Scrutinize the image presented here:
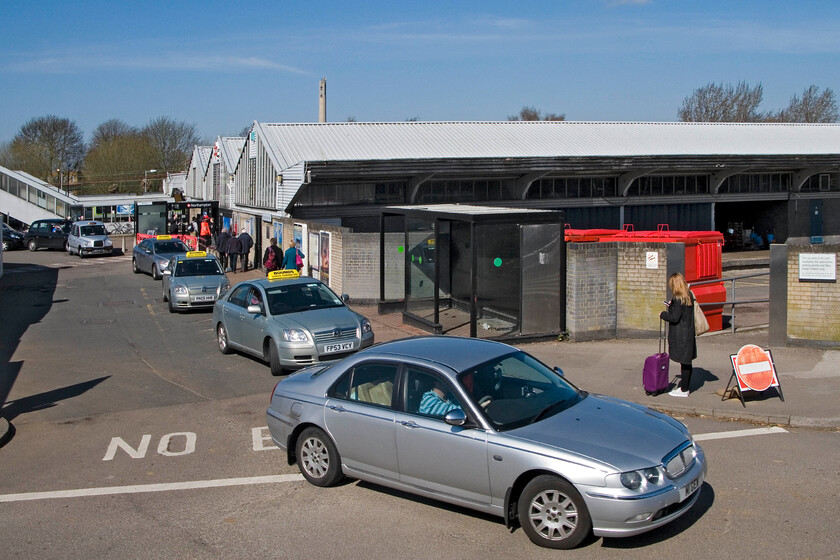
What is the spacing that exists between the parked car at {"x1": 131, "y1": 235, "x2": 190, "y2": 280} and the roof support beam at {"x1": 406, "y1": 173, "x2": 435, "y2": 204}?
8.68 meters

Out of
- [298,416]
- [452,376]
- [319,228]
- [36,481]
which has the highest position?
[319,228]

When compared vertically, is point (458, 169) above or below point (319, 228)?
above

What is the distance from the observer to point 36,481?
325 inches

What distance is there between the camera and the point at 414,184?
101ft

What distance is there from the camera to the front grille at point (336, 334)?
1283cm

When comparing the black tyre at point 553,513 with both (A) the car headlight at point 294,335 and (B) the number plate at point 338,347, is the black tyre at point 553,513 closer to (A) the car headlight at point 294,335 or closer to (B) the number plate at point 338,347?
(B) the number plate at point 338,347

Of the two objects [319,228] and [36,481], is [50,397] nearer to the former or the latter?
[36,481]

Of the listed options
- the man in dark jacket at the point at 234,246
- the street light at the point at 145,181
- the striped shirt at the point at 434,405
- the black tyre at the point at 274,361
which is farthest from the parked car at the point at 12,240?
the striped shirt at the point at 434,405

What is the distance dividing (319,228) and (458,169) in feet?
25.4

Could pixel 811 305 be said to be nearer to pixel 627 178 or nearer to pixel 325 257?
pixel 325 257

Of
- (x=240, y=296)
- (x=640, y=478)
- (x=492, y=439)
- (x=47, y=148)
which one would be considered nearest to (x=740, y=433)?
(x=640, y=478)

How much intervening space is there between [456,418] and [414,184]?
81.3 feet

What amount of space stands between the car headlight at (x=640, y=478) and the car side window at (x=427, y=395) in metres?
1.48

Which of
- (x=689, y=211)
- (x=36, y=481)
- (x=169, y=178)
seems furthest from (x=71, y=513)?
(x=169, y=178)
